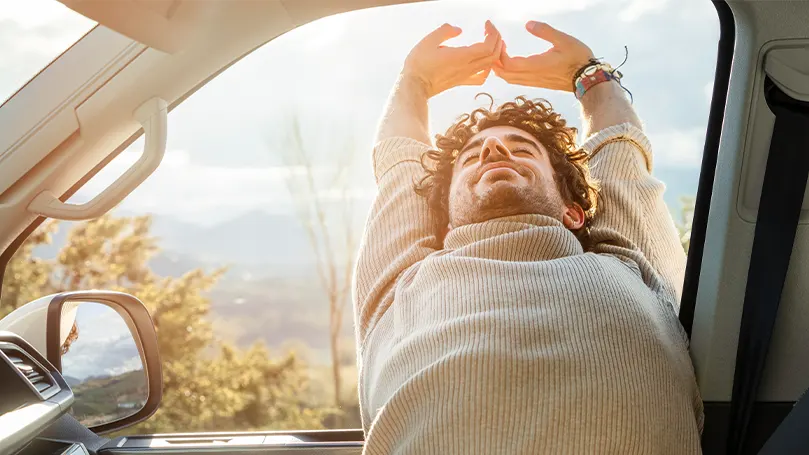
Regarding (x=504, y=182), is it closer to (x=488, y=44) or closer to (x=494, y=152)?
(x=494, y=152)

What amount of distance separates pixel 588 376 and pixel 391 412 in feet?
1.16

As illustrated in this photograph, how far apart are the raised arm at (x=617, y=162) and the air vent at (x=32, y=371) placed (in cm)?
123

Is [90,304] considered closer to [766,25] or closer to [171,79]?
[171,79]

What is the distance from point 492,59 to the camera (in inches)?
68.5

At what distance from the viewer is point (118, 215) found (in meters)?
5.20

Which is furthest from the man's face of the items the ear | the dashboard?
the dashboard

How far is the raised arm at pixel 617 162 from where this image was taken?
1.71 metres

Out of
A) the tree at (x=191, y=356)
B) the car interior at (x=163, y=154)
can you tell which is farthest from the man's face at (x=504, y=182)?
the tree at (x=191, y=356)

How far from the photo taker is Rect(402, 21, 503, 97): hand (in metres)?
1.73

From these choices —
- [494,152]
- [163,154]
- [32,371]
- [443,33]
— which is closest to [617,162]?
[494,152]

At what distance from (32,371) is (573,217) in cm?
126

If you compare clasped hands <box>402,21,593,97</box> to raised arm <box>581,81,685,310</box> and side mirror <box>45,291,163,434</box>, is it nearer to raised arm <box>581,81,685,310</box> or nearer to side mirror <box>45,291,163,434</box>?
raised arm <box>581,81,685,310</box>

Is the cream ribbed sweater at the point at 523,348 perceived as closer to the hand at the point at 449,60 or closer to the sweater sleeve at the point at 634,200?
the sweater sleeve at the point at 634,200

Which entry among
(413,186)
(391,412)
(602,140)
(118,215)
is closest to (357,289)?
(413,186)
